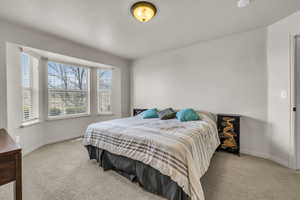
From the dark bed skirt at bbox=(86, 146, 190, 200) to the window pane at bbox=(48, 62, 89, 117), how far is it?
225 centimetres

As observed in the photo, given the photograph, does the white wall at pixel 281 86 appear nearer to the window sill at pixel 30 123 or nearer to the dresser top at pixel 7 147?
the dresser top at pixel 7 147

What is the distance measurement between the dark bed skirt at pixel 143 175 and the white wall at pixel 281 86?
206 cm

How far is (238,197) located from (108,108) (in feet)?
13.0

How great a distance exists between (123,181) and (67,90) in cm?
310

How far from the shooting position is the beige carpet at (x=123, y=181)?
5.24 ft

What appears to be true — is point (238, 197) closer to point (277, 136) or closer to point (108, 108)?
point (277, 136)

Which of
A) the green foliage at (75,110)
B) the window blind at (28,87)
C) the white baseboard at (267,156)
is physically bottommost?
the white baseboard at (267,156)

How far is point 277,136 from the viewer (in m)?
2.39

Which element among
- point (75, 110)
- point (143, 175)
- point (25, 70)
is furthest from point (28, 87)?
point (143, 175)

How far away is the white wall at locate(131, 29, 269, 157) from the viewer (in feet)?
8.59

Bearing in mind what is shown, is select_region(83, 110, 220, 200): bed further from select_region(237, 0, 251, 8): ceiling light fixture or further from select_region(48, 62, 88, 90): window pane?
select_region(48, 62, 88, 90): window pane

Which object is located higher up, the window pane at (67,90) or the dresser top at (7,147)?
the window pane at (67,90)

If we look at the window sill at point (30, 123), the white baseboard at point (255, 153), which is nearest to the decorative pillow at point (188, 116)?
the white baseboard at point (255, 153)

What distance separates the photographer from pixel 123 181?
A: 1.88m
